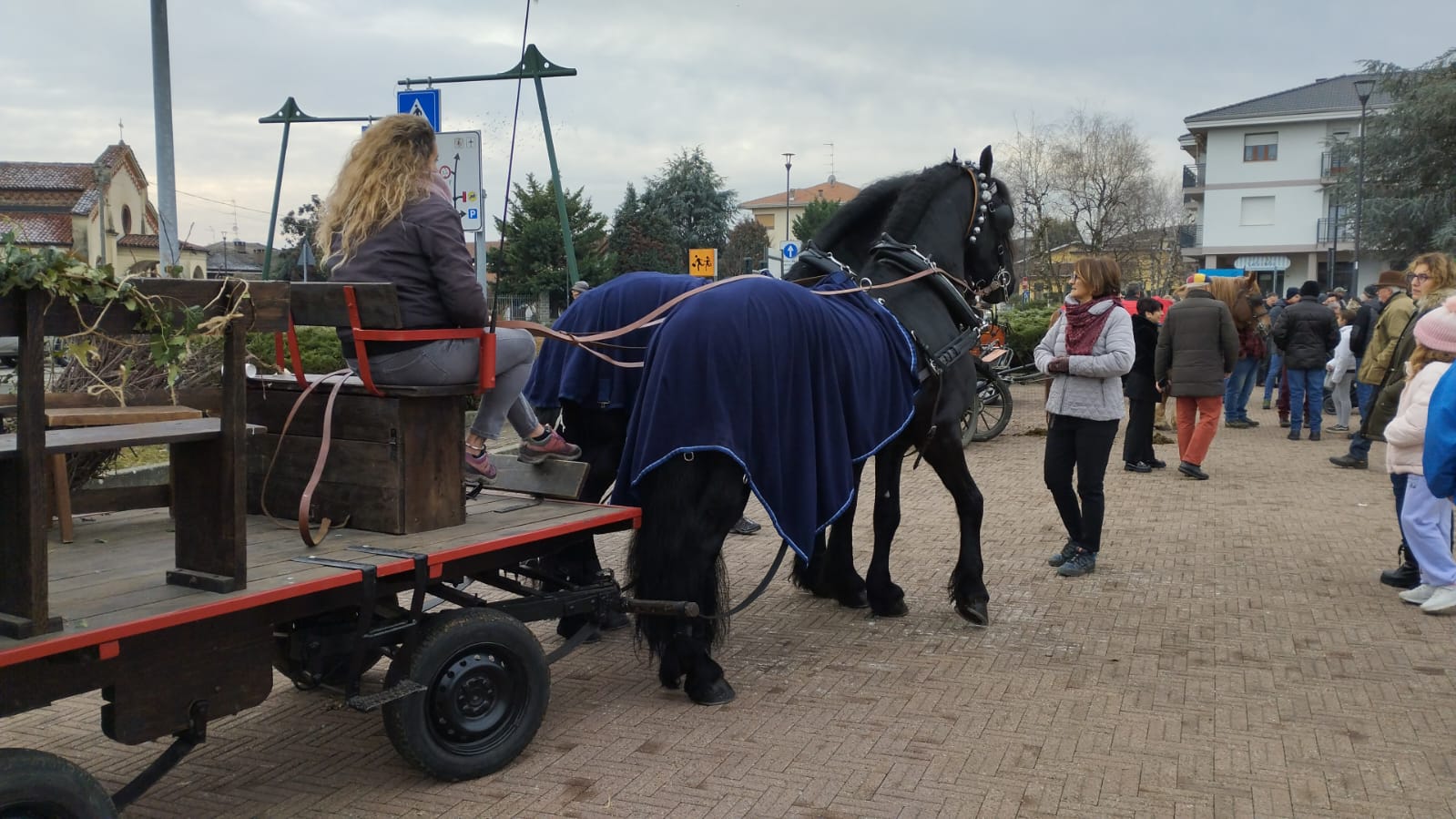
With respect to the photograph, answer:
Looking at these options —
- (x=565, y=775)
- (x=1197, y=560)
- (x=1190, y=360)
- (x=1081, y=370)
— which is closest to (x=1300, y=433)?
(x=1190, y=360)

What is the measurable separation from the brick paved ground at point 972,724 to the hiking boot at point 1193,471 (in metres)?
3.98

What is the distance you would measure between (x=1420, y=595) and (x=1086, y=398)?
2.09 metres

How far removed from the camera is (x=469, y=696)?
3.79 m

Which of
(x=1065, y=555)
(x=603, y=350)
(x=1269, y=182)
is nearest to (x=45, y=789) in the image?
(x=603, y=350)

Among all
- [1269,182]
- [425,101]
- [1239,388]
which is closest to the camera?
[425,101]

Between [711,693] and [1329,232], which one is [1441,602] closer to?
[711,693]

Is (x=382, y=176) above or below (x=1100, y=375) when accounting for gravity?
above

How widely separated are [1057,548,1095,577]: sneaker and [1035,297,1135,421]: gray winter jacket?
35.2 inches

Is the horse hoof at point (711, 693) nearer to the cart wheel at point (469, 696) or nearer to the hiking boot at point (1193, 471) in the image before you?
the cart wheel at point (469, 696)

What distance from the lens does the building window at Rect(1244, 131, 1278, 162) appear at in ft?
167

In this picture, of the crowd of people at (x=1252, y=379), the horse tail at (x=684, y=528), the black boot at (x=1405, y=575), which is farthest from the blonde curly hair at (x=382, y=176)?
the black boot at (x=1405, y=575)

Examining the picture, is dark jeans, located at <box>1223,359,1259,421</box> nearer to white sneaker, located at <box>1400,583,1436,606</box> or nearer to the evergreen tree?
white sneaker, located at <box>1400,583,1436,606</box>

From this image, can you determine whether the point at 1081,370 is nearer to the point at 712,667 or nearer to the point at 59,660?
the point at 712,667

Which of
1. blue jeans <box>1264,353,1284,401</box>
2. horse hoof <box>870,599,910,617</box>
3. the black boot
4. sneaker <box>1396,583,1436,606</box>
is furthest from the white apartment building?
horse hoof <box>870,599,910,617</box>
